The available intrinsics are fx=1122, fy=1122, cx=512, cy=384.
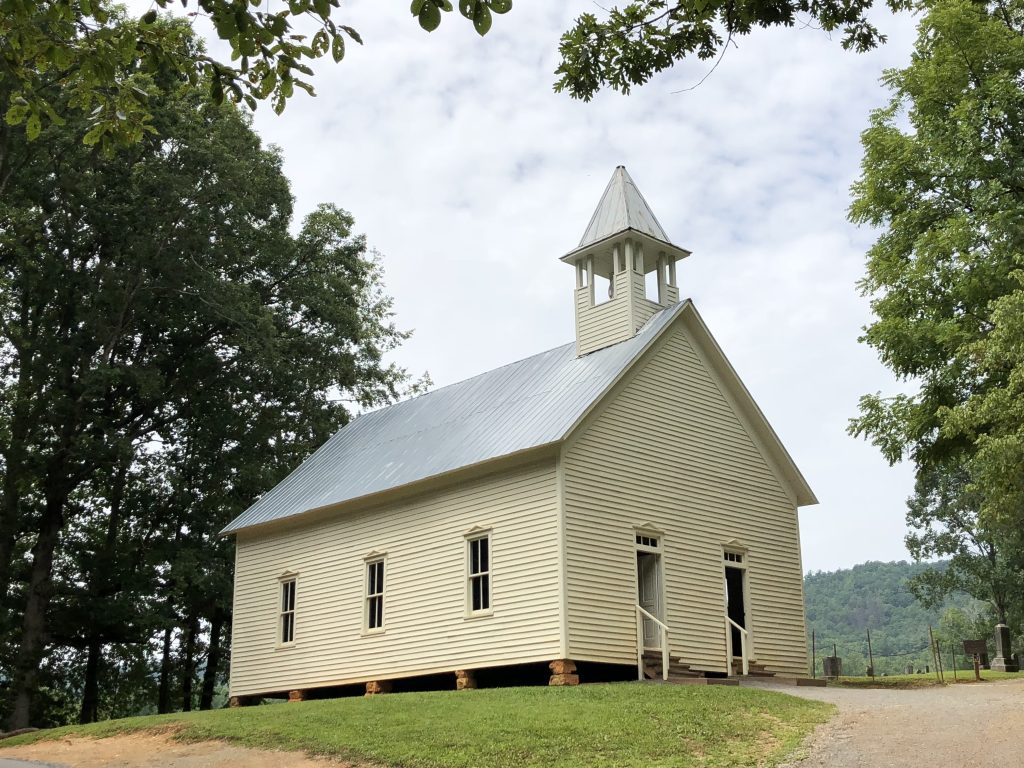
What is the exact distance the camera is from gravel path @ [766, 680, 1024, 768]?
499 inches

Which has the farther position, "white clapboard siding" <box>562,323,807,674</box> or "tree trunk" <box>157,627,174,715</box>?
"tree trunk" <box>157,627,174,715</box>

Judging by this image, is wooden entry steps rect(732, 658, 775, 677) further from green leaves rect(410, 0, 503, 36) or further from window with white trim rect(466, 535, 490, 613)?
green leaves rect(410, 0, 503, 36)

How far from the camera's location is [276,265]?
38.6 m

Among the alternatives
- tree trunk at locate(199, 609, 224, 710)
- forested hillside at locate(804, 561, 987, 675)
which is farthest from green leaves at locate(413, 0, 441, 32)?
forested hillside at locate(804, 561, 987, 675)

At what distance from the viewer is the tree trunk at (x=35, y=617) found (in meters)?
31.6

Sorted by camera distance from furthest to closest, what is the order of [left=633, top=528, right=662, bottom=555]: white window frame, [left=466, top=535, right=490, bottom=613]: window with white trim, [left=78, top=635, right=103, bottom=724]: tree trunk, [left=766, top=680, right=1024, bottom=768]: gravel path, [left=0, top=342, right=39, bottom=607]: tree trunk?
[left=78, top=635, right=103, bottom=724]: tree trunk < [left=0, top=342, right=39, bottom=607]: tree trunk < [left=633, top=528, right=662, bottom=555]: white window frame < [left=466, top=535, right=490, bottom=613]: window with white trim < [left=766, top=680, right=1024, bottom=768]: gravel path

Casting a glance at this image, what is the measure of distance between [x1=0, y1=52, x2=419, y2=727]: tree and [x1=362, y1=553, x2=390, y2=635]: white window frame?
9567 millimetres

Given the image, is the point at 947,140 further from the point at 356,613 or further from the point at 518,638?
the point at 356,613

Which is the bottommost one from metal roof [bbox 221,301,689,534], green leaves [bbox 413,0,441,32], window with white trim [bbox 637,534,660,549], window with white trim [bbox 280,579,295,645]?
window with white trim [bbox 280,579,295,645]

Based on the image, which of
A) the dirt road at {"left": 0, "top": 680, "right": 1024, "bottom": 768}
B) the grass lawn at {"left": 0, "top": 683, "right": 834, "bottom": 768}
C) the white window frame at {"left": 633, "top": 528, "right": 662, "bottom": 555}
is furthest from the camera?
the white window frame at {"left": 633, "top": 528, "right": 662, "bottom": 555}

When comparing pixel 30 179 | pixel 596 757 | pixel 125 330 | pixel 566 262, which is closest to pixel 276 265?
pixel 125 330

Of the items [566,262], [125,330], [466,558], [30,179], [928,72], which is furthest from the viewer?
[125,330]

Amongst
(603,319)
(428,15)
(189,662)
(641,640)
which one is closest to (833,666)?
(641,640)

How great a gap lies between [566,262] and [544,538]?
8014 mm
